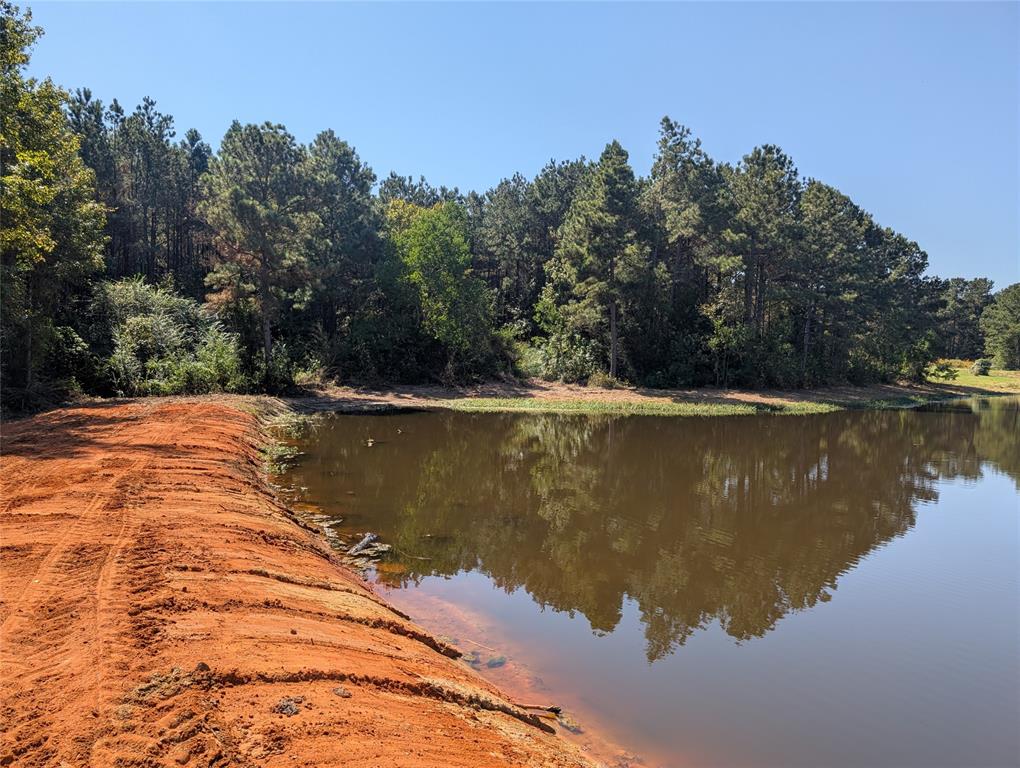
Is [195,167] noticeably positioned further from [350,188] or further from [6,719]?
[6,719]

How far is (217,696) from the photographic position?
4277 mm

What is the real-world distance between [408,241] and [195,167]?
26.0 meters

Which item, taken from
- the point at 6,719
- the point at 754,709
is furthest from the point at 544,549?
the point at 6,719

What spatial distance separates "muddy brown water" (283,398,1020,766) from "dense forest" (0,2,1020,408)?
12982 mm

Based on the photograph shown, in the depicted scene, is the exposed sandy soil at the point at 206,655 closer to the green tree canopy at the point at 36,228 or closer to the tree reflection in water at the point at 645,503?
the tree reflection in water at the point at 645,503

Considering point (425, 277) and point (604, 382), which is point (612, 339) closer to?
point (604, 382)

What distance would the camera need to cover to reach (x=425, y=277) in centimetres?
3928

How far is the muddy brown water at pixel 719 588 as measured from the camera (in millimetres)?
6160

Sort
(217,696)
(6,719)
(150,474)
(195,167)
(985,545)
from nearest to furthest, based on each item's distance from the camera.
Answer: (6,719) → (217,696) → (150,474) → (985,545) → (195,167)

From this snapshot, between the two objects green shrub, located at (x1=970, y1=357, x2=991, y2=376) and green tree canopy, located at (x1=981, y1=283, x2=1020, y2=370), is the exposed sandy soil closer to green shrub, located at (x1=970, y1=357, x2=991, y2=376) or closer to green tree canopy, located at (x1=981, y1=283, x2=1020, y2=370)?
green shrub, located at (x1=970, y1=357, x2=991, y2=376)

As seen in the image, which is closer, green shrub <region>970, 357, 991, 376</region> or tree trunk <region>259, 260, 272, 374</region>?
tree trunk <region>259, 260, 272, 374</region>

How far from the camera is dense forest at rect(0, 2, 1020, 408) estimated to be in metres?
26.6

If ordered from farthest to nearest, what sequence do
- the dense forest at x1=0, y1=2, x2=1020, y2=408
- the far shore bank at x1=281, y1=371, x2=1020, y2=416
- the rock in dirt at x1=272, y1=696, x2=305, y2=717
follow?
the far shore bank at x1=281, y1=371, x2=1020, y2=416, the dense forest at x1=0, y1=2, x2=1020, y2=408, the rock in dirt at x1=272, y1=696, x2=305, y2=717

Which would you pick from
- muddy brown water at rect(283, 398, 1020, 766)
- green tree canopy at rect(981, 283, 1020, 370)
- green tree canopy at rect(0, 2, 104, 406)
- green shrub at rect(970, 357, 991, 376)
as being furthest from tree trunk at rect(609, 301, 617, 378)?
green tree canopy at rect(981, 283, 1020, 370)
